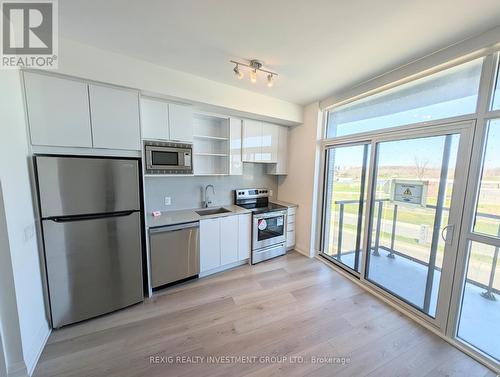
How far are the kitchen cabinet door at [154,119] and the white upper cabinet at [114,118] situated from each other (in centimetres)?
24

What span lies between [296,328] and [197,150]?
2.70 m

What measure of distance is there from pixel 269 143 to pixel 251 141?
41 centimetres

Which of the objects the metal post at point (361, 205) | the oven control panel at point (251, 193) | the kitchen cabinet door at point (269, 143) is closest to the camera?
the metal post at point (361, 205)

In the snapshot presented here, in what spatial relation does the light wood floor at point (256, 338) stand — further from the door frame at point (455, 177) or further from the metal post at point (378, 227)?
the metal post at point (378, 227)

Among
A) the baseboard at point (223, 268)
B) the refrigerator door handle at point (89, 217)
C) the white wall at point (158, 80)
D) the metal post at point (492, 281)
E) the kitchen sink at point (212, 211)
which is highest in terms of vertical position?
the white wall at point (158, 80)

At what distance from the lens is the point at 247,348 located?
170 centimetres

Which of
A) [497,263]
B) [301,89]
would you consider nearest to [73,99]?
[301,89]

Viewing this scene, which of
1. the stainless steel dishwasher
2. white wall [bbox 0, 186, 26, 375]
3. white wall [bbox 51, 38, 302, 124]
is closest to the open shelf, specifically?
white wall [bbox 51, 38, 302, 124]

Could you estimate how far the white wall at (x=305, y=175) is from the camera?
3.21 m

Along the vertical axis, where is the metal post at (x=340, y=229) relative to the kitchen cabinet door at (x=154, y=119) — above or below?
below

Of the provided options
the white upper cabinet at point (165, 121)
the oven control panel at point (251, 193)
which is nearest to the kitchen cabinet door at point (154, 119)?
the white upper cabinet at point (165, 121)

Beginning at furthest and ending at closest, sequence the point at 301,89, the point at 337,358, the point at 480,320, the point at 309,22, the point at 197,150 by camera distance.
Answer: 1. the point at 197,150
2. the point at 301,89
3. the point at 480,320
4. the point at 337,358
5. the point at 309,22

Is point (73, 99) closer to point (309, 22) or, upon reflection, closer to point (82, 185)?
point (82, 185)

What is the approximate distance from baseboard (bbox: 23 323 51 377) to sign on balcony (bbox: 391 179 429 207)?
3.78 m
